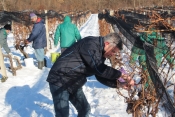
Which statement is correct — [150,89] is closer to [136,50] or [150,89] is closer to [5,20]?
[136,50]

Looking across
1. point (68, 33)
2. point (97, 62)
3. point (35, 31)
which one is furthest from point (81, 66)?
point (35, 31)

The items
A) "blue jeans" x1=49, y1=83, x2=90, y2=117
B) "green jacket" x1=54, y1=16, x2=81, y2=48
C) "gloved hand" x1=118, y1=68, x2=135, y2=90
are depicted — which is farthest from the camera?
"green jacket" x1=54, y1=16, x2=81, y2=48

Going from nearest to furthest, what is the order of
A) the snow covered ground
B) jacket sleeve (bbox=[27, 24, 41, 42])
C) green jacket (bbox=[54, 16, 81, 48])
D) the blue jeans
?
the blue jeans → the snow covered ground → green jacket (bbox=[54, 16, 81, 48]) → jacket sleeve (bbox=[27, 24, 41, 42])

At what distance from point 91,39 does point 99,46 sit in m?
0.14

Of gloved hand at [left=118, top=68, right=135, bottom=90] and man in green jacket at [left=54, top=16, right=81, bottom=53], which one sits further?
man in green jacket at [left=54, top=16, right=81, bottom=53]

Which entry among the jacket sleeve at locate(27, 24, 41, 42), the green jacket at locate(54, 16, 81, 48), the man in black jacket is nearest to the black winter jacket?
the man in black jacket

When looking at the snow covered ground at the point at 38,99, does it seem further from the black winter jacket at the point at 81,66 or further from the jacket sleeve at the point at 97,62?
the jacket sleeve at the point at 97,62

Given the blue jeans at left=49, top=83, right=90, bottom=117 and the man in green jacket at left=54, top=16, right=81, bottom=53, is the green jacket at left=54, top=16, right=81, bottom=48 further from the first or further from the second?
the blue jeans at left=49, top=83, right=90, bottom=117

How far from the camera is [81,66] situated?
284 cm

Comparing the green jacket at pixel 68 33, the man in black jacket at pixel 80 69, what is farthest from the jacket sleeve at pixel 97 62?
the green jacket at pixel 68 33

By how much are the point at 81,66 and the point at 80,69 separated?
46mm

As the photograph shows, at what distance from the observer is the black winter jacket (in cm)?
264

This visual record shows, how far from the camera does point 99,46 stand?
2.63 m

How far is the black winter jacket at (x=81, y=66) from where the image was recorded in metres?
2.64
